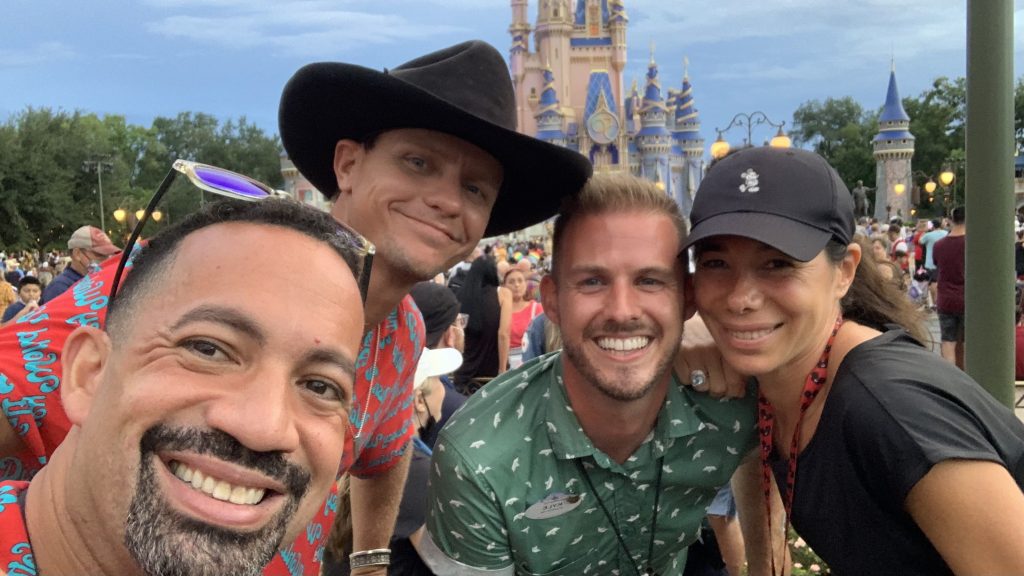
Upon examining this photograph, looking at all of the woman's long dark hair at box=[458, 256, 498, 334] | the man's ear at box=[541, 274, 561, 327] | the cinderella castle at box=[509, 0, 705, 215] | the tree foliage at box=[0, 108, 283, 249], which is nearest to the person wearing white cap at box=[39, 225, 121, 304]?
the woman's long dark hair at box=[458, 256, 498, 334]

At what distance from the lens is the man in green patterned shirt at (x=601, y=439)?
2652 mm

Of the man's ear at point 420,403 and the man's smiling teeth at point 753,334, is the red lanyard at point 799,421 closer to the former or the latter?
→ the man's smiling teeth at point 753,334

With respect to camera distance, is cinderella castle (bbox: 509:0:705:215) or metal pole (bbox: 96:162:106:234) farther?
cinderella castle (bbox: 509:0:705:215)

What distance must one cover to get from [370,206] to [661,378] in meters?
1.12

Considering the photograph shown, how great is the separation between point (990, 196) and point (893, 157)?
2593 inches

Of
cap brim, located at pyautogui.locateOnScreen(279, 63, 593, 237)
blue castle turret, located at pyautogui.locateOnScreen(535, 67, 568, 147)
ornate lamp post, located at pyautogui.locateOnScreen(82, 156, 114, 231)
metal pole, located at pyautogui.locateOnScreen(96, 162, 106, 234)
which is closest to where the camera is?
cap brim, located at pyautogui.locateOnScreen(279, 63, 593, 237)

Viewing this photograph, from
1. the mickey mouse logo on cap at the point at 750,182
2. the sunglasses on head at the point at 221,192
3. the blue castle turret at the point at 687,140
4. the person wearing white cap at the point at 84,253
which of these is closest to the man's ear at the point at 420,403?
the mickey mouse logo on cap at the point at 750,182

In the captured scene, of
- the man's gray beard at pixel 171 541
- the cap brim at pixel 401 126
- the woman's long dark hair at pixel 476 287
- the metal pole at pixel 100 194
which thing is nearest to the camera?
the man's gray beard at pixel 171 541

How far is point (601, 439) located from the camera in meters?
2.76

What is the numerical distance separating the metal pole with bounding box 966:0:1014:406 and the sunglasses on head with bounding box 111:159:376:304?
6.89 feet

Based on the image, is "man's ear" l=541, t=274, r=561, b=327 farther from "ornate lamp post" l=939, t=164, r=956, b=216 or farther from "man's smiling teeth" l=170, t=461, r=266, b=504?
"ornate lamp post" l=939, t=164, r=956, b=216

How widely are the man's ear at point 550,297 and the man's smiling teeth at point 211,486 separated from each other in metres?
1.59

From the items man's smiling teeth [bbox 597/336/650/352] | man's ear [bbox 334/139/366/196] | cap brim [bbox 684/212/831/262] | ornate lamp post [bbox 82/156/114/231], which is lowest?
man's smiling teeth [bbox 597/336/650/352]

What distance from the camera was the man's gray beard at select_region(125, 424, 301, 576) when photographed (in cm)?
136
